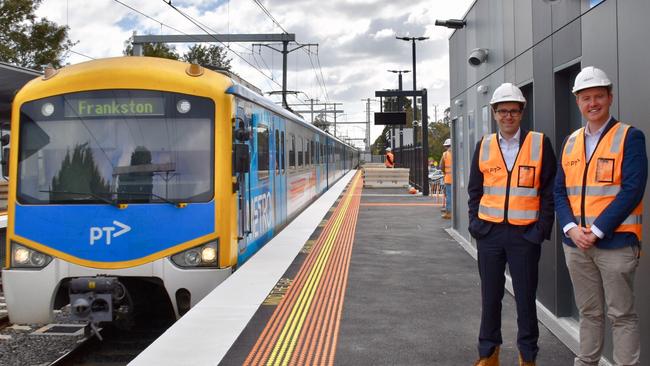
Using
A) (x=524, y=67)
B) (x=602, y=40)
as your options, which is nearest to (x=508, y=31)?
(x=524, y=67)

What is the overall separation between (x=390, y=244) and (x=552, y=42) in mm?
5576

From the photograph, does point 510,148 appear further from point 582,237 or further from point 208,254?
point 208,254

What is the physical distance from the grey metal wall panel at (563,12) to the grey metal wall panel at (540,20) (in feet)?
0.53

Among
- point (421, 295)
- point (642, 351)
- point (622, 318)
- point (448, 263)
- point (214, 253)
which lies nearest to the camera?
point (622, 318)

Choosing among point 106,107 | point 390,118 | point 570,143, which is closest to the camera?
point 570,143

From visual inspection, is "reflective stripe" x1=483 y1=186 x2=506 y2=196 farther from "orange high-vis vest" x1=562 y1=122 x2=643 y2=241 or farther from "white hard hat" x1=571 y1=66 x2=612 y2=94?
"white hard hat" x1=571 y1=66 x2=612 y2=94

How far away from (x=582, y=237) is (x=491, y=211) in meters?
0.69

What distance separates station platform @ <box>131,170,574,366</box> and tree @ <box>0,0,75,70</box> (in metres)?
25.9

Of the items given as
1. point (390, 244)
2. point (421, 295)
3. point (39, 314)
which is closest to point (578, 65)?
point (421, 295)

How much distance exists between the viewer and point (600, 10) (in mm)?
4758

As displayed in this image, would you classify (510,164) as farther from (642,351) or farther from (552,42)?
(552,42)

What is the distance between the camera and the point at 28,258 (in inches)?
251

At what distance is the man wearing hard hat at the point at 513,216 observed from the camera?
4250 mm

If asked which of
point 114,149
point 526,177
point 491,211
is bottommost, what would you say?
point 491,211
